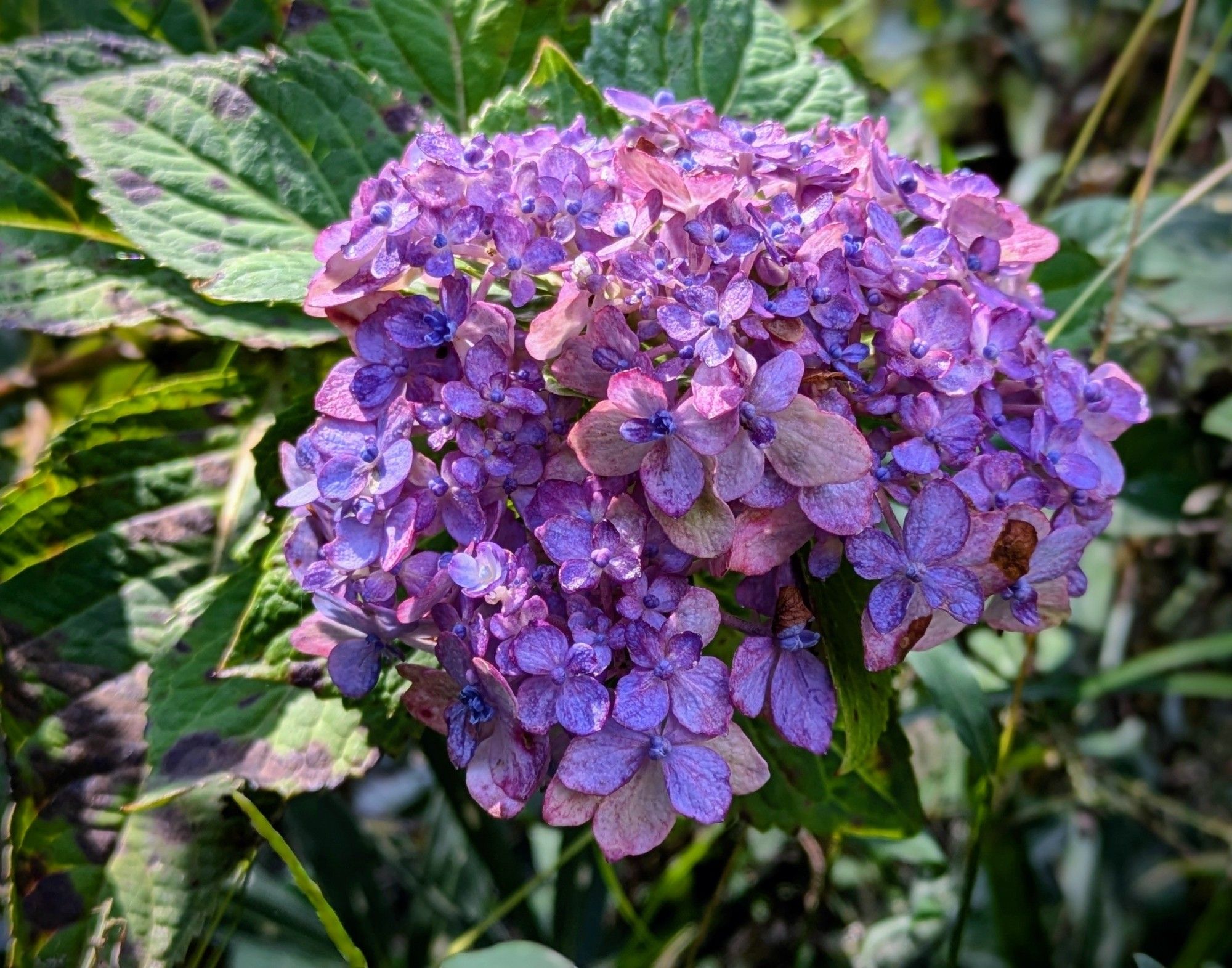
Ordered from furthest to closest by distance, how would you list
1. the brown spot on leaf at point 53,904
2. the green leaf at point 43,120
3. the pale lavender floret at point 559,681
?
the green leaf at point 43,120 → the brown spot on leaf at point 53,904 → the pale lavender floret at point 559,681

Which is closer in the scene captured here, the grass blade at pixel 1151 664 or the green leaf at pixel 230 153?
the green leaf at pixel 230 153

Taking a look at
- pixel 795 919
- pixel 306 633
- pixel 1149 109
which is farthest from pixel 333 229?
pixel 1149 109

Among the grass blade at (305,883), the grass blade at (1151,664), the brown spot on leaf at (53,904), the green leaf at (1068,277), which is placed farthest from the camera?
the grass blade at (1151,664)

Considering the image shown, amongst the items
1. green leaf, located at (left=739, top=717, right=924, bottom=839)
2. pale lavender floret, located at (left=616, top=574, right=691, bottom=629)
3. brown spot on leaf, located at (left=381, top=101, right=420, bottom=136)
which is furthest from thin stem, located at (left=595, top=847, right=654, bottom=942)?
brown spot on leaf, located at (left=381, top=101, right=420, bottom=136)

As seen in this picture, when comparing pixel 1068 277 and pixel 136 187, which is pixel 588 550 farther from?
pixel 1068 277

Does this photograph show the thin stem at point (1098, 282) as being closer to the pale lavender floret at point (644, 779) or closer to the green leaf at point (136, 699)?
the pale lavender floret at point (644, 779)

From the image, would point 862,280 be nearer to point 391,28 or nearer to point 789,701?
point 789,701

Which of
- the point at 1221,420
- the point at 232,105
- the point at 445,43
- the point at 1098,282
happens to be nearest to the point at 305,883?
the point at 232,105

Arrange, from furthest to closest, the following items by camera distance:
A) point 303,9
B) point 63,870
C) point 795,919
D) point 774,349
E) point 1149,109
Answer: point 1149,109, point 795,919, point 303,9, point 63,870, point 774,349

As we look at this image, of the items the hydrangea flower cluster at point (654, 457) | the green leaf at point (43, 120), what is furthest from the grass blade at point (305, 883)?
the green leaf at point (43, 120)
